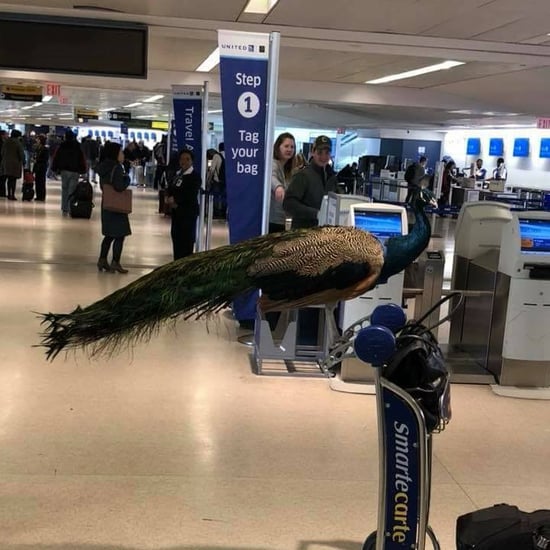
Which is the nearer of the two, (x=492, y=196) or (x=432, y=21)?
(x=432, y=21)

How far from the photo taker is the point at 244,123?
5.25 metres

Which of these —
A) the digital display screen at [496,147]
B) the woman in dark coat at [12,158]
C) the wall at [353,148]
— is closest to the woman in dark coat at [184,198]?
the woman in dark coat at [12,158]

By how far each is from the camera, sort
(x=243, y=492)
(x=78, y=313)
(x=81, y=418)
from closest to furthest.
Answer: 1. (x=78, y=313)
2. (x=243, y=492)
3. (x=81, y=418)

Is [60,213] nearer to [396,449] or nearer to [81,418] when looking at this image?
[81,418]

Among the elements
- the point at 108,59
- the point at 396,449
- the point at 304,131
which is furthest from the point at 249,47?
the point at 304,131

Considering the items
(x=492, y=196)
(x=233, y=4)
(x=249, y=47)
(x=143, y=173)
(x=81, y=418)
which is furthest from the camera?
(x=143, y=173)

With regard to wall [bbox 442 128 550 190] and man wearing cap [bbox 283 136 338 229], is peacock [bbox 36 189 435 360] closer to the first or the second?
man wearing cap [bbox 283 136 338 229]

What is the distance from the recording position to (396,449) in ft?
8.01

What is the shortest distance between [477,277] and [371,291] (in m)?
1.10

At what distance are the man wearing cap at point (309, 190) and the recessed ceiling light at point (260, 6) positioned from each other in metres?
1.33

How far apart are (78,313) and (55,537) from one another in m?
0.99

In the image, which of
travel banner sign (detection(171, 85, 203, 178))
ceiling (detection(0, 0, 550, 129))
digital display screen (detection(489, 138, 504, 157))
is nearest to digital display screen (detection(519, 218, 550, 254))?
ceiling (detection(0, 0, 550, 129))

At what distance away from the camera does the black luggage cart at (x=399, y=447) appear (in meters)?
2.33

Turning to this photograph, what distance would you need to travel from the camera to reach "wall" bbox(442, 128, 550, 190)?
67.8 feet
